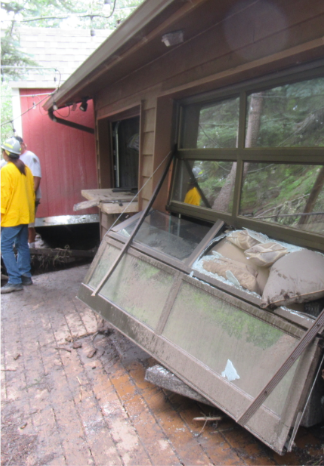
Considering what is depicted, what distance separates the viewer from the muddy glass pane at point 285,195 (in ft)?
6.89

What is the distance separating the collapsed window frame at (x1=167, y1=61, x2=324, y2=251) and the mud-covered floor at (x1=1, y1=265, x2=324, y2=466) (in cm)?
128

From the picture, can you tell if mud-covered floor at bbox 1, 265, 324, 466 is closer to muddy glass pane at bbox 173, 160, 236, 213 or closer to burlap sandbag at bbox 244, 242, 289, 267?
burlap sandbag at bbox 244, 242, 289, 267

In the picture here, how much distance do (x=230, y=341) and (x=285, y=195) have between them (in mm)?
1142

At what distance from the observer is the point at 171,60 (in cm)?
301

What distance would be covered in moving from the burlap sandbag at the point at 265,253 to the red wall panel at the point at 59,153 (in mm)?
5380

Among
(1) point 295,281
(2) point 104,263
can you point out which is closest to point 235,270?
(1) point 295,281

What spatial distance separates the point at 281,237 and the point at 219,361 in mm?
973

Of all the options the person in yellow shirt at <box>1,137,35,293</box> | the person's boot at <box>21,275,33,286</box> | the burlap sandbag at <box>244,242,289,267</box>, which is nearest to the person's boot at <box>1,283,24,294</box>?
the person in yellow shirt at <box>1,137,35,293</box>

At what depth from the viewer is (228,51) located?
7.62ft

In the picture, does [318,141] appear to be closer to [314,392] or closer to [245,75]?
[245,75]

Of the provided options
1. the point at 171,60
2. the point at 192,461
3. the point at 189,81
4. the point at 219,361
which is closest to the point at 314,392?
the point at 219,361

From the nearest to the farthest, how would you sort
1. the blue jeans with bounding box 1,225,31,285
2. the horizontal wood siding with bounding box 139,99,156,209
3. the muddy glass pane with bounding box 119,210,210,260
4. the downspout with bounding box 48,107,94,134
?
1. the muddy glass pane with bounding box 119,210,210,260
2. the horizontal wood siding with bounding box 139,99,156,209
3. the blue jeans with bounding box 1,225,31,285
4. the downspout with bounding box 48,107,94,134

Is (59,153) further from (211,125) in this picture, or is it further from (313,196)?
(313,196)

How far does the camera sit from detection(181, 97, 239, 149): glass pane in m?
2.71
